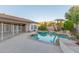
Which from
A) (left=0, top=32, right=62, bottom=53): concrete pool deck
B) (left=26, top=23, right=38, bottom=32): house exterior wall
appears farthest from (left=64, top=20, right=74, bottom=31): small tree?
(left=0, top=32, right=62, bottom=53): concrete pool deck

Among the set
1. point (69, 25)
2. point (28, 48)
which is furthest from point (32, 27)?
point (28, 48)

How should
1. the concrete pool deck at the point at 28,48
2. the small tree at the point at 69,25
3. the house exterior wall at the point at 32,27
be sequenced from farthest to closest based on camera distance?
the house exterior wall at the point at 32,27, the small tree at the point at 69,25, the concrete pool deck at the point at 28,48

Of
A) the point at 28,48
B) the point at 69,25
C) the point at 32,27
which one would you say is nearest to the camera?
the point at 28,48

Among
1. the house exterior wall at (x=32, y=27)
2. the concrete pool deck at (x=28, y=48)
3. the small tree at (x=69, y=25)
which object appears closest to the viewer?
the concrete pool deck at (x=28, y=48)

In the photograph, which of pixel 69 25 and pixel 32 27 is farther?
pixel 32 27

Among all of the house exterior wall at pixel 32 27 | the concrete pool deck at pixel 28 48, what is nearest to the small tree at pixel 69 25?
the house exterior wall at pixel 32 27

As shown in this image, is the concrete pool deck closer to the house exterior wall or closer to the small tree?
the small tree

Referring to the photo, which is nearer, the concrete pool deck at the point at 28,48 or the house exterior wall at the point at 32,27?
the concrete pool deck at the point at 28,48

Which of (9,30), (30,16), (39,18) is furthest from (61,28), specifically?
(9,30)

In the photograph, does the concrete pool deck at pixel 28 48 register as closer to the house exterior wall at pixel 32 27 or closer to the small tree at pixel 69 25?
the small tree at pixel 69 25

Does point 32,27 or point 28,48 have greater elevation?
point 32,27

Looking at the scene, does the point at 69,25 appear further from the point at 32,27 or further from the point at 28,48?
the point at 28,48

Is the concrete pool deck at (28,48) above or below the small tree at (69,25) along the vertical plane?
below
